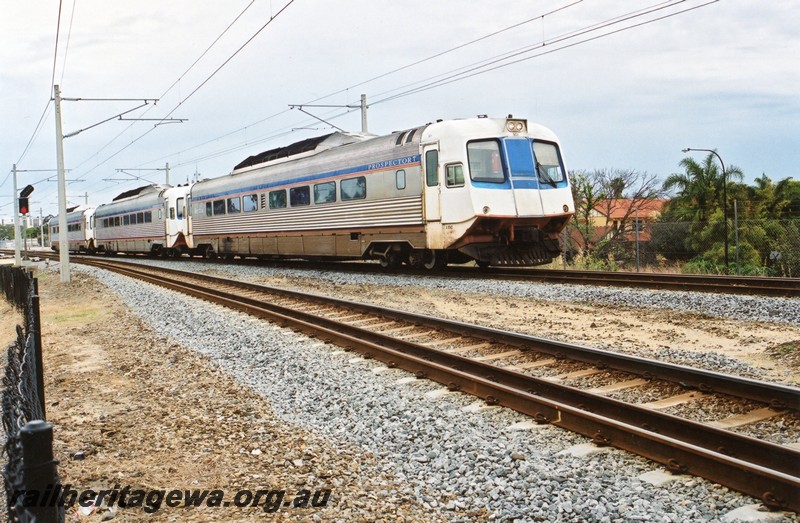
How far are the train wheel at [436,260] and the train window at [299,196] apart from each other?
507 centimetres

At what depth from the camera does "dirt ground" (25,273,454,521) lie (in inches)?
148

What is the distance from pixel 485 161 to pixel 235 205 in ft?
44.3

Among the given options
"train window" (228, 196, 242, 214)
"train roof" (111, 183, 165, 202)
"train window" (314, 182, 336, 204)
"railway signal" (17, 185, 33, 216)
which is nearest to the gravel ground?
"train window" (314, 182, 336, 204)

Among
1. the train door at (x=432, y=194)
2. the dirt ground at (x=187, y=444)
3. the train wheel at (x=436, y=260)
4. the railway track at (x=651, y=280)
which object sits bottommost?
the dirt ground at (x=187, y=444)

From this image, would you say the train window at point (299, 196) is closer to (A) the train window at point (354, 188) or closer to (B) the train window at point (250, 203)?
(A) the train window at point (354, 188)

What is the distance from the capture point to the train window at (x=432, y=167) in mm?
14758

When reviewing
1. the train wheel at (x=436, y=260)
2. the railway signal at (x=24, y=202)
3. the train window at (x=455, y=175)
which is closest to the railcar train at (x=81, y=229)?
the railway signal at (x=24, y=202)

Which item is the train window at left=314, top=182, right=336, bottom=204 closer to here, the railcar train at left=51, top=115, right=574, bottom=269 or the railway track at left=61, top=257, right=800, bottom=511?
the railcar train at left=51, top=115, right=574, bottom=269

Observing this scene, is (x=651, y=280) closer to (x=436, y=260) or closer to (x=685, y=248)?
(x=436, y=260)

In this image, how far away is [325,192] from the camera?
18938 millimetres

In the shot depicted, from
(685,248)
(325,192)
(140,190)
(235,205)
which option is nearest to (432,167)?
(325,192)

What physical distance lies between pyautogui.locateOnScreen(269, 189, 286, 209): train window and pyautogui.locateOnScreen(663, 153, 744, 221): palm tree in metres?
21.1

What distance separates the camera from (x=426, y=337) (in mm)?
8359

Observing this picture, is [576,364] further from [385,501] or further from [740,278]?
[740,278]
